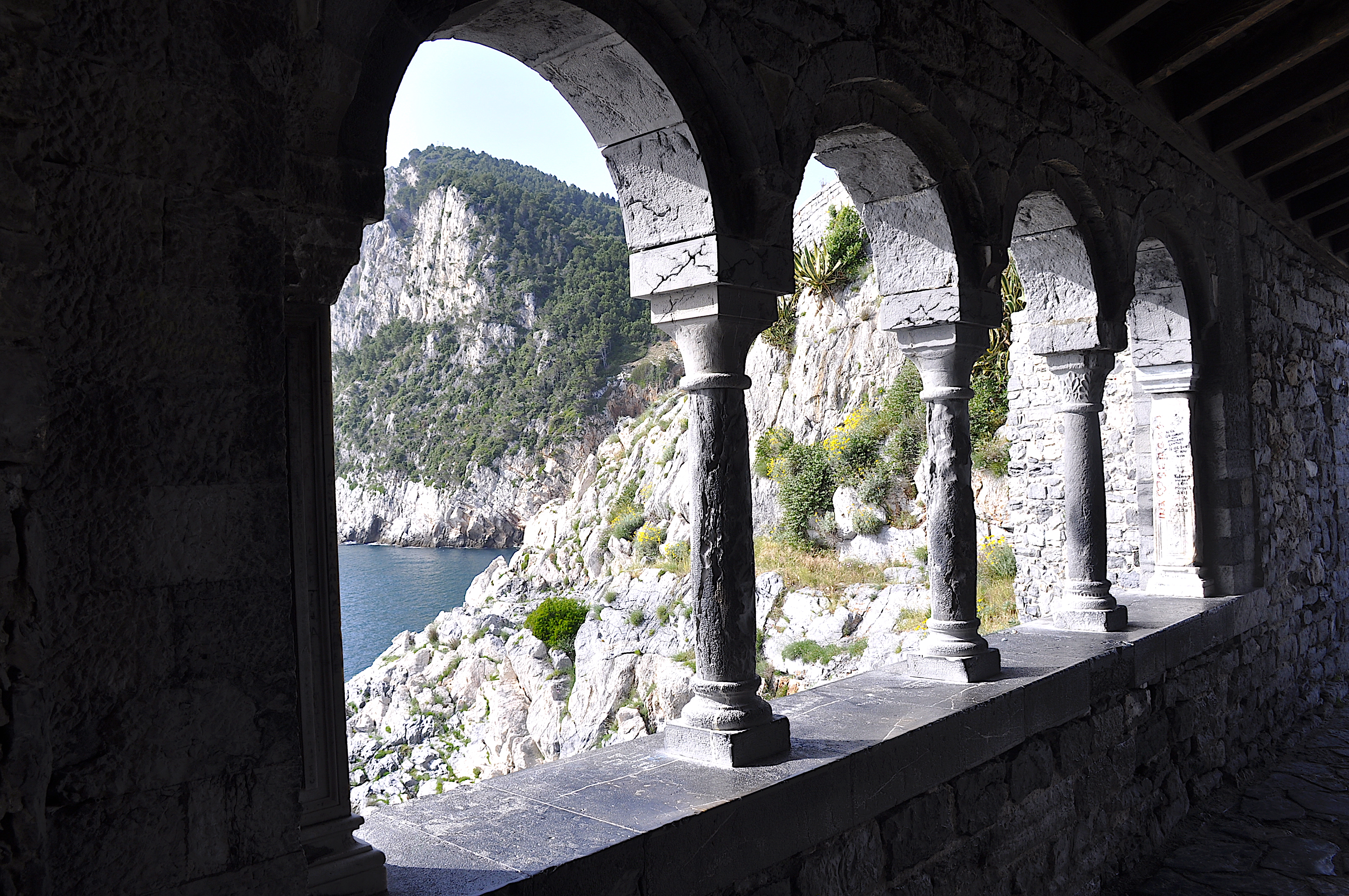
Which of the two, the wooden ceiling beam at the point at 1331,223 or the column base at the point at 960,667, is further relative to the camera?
the wooden ceiling beam at the point at 1331,223

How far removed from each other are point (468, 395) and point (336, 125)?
38.1m

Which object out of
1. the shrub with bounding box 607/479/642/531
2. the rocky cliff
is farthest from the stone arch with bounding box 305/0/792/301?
the rocky cliff

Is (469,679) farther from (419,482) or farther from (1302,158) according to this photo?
(419,482)

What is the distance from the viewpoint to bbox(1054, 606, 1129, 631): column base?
440 centimetres

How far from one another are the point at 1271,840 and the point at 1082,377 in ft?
7.38

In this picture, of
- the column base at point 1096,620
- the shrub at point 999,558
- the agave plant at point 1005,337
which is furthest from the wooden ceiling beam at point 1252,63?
the shrub at point 999,558

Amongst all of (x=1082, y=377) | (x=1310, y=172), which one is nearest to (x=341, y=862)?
(x=1082, y=377)

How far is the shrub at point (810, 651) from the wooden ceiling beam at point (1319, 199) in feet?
22.2

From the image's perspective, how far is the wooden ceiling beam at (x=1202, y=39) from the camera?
3814 millimetres

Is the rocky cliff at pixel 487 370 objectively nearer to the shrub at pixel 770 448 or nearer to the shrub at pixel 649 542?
the shrub at pixel 649 542

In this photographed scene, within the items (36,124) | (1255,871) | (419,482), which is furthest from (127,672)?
(419,482)

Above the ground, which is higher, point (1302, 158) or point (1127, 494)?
point (1302, 158)

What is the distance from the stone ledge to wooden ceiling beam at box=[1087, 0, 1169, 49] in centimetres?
259

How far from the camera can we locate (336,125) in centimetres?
169
